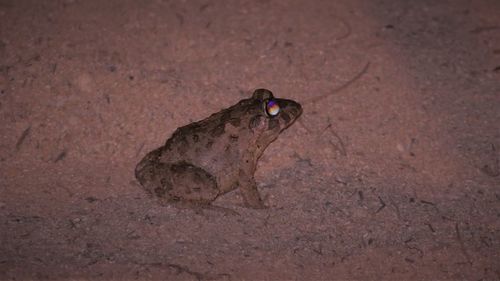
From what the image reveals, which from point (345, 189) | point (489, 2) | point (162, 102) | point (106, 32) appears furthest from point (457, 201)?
point (106, 32)

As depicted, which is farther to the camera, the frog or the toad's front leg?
the toad's front leg

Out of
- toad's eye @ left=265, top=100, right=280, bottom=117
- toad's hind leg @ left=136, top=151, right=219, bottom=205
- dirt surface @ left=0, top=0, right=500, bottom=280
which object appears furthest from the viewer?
toad's eye @ left=265, top=100, right=280, bottom=117

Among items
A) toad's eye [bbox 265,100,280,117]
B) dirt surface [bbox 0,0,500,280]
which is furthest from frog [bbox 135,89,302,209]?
dirt surface [bbox 0,0,500,280]

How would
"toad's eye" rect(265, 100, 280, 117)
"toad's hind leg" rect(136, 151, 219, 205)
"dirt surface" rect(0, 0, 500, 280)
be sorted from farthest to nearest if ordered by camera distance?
"toad's eye" rect(265, 100, 280, 117)
"toad's hind leg" rect(136, 151, 219, 205)
"dirt surface" rect(0, 0, 500, 280)

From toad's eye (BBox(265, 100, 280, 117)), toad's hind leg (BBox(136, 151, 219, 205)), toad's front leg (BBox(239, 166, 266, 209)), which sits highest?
toad's eye (BBox(265, 100, 280, 117))

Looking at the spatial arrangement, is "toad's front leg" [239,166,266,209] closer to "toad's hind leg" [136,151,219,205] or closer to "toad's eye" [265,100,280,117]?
"toad's hind leg" [136,151,219,205]

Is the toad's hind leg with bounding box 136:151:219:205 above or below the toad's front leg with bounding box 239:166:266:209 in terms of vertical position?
above

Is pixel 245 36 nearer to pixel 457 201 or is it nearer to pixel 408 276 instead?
pixel 457 201

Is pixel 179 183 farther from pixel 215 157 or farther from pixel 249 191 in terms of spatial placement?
pixel 249 191
